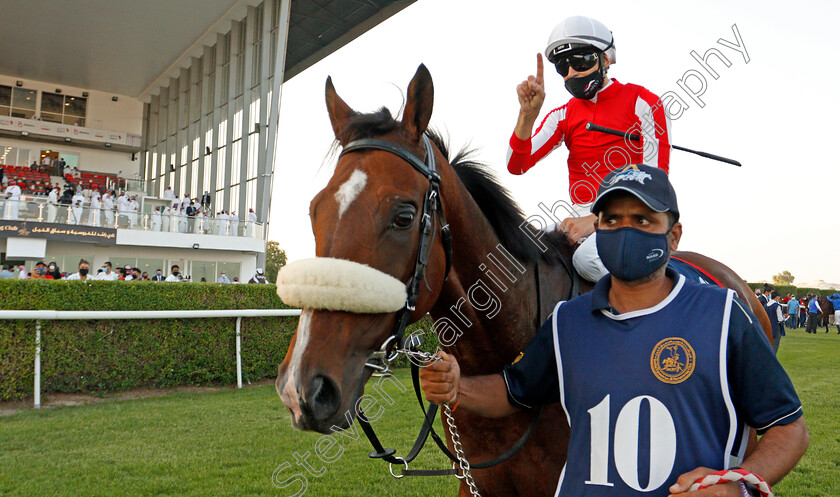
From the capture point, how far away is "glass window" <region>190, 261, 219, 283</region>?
23.7 meters

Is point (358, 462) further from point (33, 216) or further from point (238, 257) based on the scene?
point (238, 257)

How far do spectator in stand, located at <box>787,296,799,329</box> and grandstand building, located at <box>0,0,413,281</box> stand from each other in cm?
2212

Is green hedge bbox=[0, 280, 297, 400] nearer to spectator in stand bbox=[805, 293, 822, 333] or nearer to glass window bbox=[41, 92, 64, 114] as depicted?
spectator in stand bbox=[805, 293, 822, 333]

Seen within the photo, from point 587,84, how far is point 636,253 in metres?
1.20

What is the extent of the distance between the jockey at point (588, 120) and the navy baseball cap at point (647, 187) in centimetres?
70

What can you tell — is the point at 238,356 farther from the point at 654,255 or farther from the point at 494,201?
the point at 654,255

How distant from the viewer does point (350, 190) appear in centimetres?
149

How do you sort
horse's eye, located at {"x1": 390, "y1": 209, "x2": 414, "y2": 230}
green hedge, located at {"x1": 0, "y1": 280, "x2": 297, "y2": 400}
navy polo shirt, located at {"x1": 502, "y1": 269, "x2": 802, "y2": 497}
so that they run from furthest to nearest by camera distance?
1. green hedge, located at {"x1": 0, "y1": 280, "x2": 297, "y2": 400}
2. horse's eye, located at {"x1": 390, "y1": 209, "x2": 414, "y2": 230}
3. navy polo shirt, located at {"x1": 502, "y1": 269, "x2": 802, "y2": 497}

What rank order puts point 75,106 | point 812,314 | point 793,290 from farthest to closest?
point 75,106, point 793,290, point 812,314

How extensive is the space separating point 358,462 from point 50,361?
4.04 m

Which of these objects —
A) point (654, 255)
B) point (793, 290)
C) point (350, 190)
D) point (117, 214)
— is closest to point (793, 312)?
point (793, 290)

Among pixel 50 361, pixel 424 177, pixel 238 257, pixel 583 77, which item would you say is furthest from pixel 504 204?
pixel 238 257

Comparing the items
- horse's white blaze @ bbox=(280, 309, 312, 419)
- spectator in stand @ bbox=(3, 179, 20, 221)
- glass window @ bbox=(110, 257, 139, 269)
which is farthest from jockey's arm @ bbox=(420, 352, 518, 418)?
glass window @ bbox=(110, 257, 139, 269)

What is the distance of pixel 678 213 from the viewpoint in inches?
56.7
